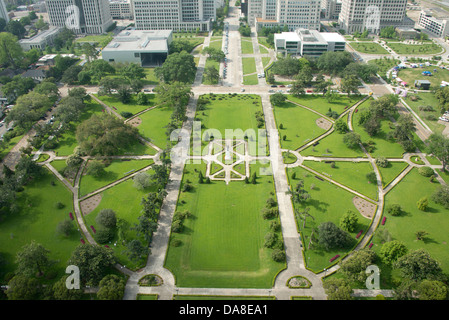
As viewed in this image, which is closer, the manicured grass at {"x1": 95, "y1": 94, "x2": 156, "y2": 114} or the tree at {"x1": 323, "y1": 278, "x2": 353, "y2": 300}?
the tree at {"x1": 323, "y1": 278, "x2": 353, "y2": 300}

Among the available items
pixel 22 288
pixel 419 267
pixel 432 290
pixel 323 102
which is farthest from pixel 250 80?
pixel 22 288

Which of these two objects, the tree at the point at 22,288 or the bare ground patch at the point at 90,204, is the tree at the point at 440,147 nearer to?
the bare ground patch at the point at 90,204

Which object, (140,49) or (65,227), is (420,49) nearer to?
(140,49)

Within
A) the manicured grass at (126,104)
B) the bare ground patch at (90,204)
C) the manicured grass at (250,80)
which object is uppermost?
the manicured grass at (250,80)

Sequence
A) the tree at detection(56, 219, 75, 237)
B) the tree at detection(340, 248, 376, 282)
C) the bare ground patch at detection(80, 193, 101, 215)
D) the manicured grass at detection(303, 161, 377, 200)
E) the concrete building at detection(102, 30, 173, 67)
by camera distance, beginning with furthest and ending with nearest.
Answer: the concrete building at detection(102, 30, 173, 67)
the manicured grass at detection(303, 161, 377, 200)
the bare ground patch at detection(80, 193, 101, 215)
the tree at detection(56, 219, 75, 237)
the tree at detection(340, 248, 376, 282)

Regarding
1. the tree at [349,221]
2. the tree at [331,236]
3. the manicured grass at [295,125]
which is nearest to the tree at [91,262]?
the tree at [331,236]

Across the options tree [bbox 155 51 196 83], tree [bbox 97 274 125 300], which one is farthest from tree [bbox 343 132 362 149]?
tree [bbox 97 274 125 300]

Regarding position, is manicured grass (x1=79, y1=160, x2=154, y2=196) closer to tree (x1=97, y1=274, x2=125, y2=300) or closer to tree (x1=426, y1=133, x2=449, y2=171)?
tree (x1=97, y1=274, x2=125, y2=300)
